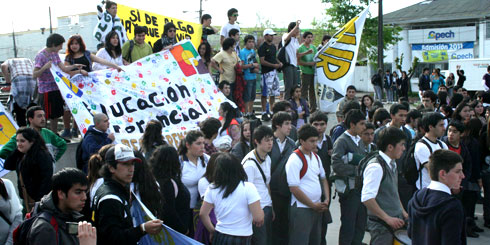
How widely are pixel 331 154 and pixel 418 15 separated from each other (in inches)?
1791

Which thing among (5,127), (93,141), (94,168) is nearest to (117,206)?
(94,168)

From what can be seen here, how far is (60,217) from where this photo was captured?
3568mm

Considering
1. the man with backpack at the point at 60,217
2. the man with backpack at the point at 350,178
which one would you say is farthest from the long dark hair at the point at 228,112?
the man with backpack at the point at 60,217

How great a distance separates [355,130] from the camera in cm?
682

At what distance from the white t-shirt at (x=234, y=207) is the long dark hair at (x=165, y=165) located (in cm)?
40

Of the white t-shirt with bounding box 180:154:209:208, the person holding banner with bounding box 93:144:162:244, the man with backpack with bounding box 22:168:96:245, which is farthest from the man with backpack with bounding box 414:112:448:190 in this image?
the man with backpack with bounding box 22:168:96:245

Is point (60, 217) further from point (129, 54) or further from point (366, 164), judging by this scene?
point (129, 54)

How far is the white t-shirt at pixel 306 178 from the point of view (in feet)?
20.0

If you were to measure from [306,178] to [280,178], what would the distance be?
19.1 inches

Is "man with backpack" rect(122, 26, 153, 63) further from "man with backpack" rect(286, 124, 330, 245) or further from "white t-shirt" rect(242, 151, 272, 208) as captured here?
"man with backpack" rect(286, 124, 330, 245)

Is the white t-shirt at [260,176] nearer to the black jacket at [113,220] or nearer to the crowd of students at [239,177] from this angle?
the crowd of students at [239,177]

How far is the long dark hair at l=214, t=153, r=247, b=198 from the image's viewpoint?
5.18m

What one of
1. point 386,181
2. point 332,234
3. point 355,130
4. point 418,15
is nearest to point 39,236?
point 386,181

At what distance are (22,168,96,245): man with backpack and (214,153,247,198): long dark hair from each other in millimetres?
1683
